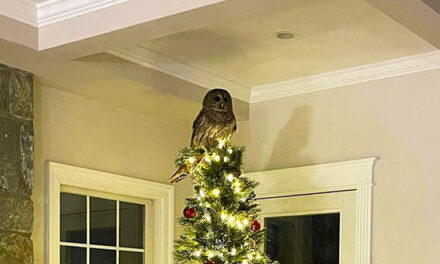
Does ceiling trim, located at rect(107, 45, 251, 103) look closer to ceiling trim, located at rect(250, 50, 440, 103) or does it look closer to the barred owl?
ceiling trim, located at rect(250, 50, 440, 103)

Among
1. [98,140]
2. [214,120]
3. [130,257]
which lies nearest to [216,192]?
[214,120]

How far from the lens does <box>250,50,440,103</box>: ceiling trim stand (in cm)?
447

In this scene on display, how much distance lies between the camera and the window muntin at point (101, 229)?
446cm

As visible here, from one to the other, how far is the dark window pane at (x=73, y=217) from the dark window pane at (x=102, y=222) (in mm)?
74

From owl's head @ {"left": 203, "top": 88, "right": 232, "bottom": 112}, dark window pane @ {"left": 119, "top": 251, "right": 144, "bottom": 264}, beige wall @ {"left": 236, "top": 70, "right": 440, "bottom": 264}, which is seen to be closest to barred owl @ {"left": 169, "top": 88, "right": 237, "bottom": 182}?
owl's head @ {"left": 203, "top": 88, "right": 232, "bottom": 112}

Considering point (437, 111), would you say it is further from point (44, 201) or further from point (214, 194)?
point (44, 201)

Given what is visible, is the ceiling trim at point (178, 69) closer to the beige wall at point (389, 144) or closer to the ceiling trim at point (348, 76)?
the ceiling trim at point (348, 76)

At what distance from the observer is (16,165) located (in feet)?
12.8

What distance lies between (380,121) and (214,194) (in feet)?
4.40

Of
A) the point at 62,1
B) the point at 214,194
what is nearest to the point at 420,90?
the point at 214,194

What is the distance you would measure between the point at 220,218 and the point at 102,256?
120cm

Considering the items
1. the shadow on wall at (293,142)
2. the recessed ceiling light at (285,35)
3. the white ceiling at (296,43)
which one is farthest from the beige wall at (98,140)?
the recessed ceiling light at (285,35)

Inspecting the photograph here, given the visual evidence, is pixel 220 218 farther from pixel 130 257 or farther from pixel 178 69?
pixel 130 257

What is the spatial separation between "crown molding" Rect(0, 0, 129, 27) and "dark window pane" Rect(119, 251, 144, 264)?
168 centimetres
